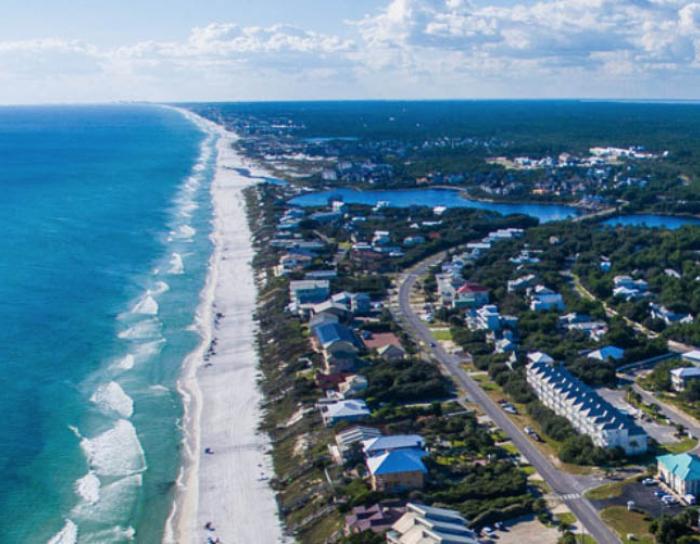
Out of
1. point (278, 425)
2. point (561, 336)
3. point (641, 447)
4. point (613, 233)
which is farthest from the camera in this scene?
point (613, 233)

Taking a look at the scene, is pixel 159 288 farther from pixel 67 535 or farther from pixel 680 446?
pixel 680 446

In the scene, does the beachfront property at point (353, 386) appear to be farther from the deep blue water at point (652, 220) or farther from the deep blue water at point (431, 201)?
the deep blue water at point (431, 201)

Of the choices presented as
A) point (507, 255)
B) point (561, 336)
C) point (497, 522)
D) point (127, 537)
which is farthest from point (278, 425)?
point (507, 255)

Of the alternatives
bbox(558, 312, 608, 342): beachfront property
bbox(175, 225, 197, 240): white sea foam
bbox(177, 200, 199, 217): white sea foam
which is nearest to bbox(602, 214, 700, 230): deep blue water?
bbox(558, 312, 608, 342): beachfront property

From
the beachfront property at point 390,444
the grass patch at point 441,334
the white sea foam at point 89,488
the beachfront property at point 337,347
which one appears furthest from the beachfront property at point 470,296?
the white sea foam at point 89,488

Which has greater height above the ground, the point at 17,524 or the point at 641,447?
the point at 641,447

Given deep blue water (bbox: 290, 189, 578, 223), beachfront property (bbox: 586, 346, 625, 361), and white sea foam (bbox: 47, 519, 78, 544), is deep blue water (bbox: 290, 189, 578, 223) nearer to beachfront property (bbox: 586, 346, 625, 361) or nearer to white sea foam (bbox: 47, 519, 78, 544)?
beachfront property (bbox: 586, 346, 625, 361)

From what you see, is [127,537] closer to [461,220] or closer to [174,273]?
[174,273]
